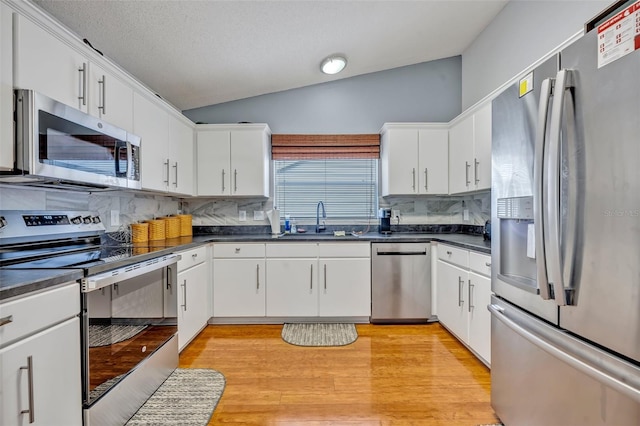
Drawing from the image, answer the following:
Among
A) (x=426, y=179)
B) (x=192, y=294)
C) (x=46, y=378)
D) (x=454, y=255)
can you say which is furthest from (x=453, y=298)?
(x=46, y=378)

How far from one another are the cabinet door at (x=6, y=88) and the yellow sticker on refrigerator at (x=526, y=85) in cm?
220

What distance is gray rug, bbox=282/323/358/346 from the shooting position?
2.63 m

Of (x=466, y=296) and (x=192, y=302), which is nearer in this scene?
(x=466, y=296)

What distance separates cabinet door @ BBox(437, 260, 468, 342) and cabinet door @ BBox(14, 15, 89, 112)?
2853 millimetres

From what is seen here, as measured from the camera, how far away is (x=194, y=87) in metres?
3.10

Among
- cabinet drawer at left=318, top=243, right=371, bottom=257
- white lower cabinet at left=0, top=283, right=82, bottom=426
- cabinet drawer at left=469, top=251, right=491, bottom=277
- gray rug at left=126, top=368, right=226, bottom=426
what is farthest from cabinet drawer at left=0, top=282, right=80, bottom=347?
cabinet drawer at left=469, top=251, right=491, bottom=277

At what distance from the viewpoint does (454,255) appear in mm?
2650

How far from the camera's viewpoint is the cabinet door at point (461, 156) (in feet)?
9.25

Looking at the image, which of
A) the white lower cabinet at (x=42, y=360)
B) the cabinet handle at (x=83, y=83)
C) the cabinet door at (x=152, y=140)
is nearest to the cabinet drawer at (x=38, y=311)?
the white lower cabinet at (x=42, y=360)

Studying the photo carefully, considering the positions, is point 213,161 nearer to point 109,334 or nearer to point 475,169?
point 109,334

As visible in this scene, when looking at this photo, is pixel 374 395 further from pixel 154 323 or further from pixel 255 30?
pixel 255 30

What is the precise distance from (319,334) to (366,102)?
2.66 m

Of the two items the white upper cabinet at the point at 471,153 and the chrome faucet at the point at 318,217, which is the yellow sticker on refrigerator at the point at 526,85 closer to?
the white upper cabinet at the point at 471,153

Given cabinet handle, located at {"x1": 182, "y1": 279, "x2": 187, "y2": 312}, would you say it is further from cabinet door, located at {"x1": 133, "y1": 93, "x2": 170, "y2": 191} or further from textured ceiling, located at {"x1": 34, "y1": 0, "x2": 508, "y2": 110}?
textured ceiling, located at {"x1": 34, "y1": 0, "x2": 508, "y2": 110}
